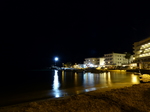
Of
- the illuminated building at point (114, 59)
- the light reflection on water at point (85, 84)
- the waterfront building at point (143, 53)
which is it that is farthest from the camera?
the illuminated building at point (114, 59)

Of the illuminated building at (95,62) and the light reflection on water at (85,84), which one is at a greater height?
the illuminated building at (95,62)

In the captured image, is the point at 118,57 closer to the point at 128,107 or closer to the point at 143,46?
the point at 143,46

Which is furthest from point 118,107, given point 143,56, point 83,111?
point 143,56

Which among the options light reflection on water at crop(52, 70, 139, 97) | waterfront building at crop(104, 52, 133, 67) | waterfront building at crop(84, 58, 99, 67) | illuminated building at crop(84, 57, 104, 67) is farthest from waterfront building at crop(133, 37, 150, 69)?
waterfront building at crop(84, 58, 99, 67)

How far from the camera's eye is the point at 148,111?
6203 mm

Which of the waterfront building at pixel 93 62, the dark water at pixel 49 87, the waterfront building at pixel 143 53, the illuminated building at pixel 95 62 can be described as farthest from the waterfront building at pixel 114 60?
the dark water at pixel 49 87

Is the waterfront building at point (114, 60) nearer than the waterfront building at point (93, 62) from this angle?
Yes

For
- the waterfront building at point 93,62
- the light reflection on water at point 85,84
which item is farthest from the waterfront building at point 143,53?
the waterfront building at point 93,62

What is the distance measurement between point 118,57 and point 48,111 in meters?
98.6

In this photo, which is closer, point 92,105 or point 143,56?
point 92,105

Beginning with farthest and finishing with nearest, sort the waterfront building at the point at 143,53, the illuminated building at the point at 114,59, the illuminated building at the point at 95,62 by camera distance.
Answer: the illuminated building at the point at 95,62, the illuminated building at the point at 114,59, the waterfront building at the point at 143,53

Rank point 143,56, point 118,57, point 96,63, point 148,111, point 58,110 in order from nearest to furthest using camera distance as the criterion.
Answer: point 148,111 < point 58,110 < point 143,56 < point 118,57 < point 96,63

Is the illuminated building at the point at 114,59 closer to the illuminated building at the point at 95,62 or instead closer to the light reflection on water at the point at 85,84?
the illuminated building at the point at 95,62

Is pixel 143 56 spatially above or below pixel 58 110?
above
